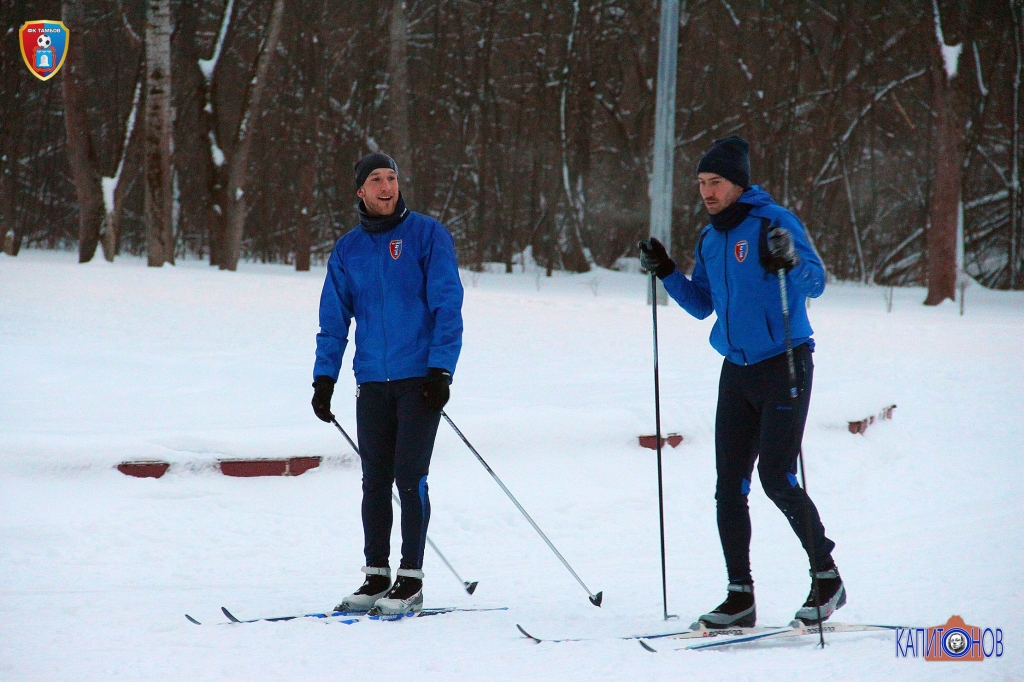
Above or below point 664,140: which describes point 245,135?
above

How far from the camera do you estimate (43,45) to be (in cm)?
1147

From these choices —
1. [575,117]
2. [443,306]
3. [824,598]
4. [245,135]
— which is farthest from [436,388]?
[575,117]

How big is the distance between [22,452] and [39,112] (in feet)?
63.6

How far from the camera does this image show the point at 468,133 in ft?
67.4

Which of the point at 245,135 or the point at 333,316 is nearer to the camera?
the point at 333,316

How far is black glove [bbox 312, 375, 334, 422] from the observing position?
355 centimetres

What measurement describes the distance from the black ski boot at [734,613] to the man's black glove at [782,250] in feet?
4.03

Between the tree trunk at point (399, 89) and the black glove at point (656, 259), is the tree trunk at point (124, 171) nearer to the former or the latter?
the tree trunk at point (399, 89)

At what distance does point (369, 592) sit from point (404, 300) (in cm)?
118

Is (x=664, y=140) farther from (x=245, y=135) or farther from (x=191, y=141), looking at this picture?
(x=191, y=141)

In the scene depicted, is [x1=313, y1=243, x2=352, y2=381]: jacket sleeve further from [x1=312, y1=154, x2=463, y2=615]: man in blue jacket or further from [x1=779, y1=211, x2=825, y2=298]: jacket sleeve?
[x1=779, y1=211, x2=825, y2=298]: jacket sleeve

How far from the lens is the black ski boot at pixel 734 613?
3.25 metres

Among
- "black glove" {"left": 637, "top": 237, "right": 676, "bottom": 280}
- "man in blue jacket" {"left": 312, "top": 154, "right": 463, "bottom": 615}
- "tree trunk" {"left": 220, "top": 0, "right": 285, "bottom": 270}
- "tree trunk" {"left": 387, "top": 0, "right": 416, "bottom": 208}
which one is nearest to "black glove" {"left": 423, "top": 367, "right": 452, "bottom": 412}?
"man in blue jacket" {"left": 312, "top": 154, "right": 463, "bottom": 615}

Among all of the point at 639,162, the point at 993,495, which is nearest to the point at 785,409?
the point at 993,495
